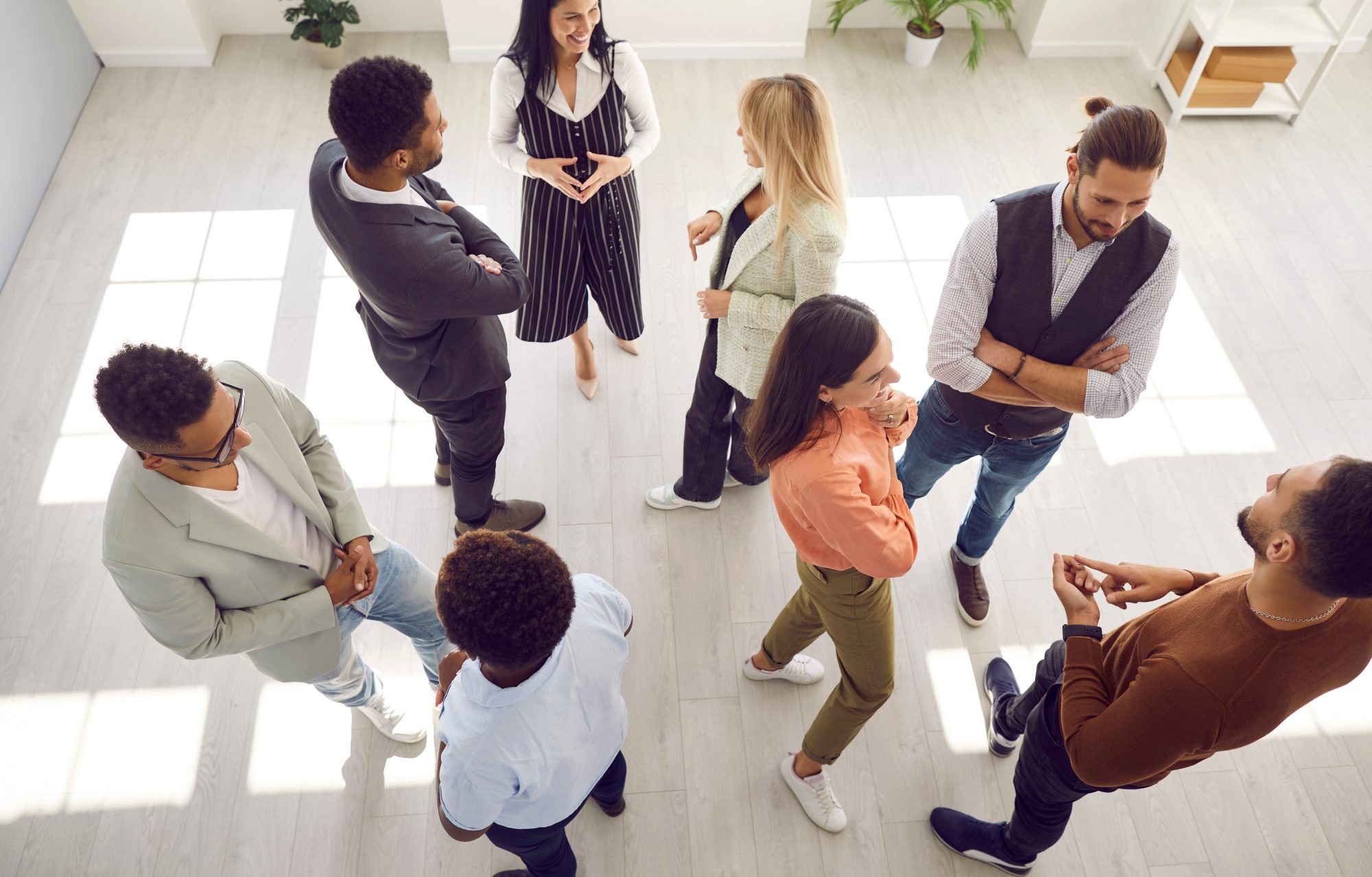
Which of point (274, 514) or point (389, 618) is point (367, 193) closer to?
point (274, 514)

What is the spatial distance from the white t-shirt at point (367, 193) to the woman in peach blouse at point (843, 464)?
102cm

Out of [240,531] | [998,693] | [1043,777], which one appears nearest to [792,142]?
[240,531]

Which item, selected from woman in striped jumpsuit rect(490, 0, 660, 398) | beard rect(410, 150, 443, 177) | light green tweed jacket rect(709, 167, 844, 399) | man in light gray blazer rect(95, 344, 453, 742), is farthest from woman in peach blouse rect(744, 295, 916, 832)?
woman in striped jumpsuit rect(490, 0, 660, 398)

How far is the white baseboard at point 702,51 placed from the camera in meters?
5.13

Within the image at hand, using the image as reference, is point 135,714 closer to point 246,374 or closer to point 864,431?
point 246,374

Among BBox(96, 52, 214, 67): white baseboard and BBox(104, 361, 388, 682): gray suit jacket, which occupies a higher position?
BBox(104, 361, 388, 682): gray suit jacket

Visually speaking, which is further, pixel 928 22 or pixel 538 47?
pixel 928 22

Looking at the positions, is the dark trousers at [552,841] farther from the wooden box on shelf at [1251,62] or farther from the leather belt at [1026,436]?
the wooden box on shelf at [1251,62]

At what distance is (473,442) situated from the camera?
286 cm

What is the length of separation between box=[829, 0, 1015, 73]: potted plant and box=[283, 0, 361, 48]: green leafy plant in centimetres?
281

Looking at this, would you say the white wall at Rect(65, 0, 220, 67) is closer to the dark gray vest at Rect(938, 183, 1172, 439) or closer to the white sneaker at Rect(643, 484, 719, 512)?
the white sneaker at Rect(643, 484, 719, 512)

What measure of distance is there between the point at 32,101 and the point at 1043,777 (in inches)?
206

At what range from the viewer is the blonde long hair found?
2.31 m

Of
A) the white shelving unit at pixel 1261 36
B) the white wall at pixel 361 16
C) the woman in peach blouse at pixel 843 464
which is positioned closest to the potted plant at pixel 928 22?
the white shelving unit at pixel 1261 36
